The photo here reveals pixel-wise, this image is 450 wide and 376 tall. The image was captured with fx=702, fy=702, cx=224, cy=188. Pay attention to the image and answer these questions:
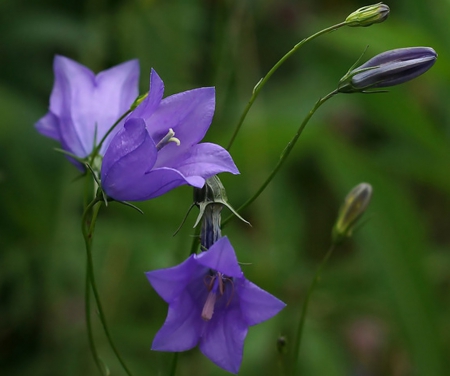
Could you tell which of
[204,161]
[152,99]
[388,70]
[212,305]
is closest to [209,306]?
[212,305]

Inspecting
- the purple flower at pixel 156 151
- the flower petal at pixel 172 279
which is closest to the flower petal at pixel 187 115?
the purple flower at pixel 156 151

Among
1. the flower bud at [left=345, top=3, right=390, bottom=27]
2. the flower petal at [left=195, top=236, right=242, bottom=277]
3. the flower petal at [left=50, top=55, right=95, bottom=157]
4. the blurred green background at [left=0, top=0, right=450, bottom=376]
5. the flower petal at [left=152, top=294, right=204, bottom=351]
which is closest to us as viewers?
the flower petal at [left=195, top=236, right=242, bottom=277]

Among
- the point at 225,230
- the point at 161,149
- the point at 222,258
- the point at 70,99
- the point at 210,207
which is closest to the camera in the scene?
the point at 222,258

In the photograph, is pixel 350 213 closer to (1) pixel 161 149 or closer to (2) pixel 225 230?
(1) pixel 161 149

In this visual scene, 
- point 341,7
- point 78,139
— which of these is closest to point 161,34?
point 78,139

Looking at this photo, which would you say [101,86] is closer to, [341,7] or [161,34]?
[161,34]

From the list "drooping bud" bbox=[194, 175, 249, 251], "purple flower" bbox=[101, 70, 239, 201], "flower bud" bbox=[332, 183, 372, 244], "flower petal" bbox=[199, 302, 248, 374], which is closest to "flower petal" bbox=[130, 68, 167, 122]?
"purple flower" bbox=[101, 70, 239, 201]

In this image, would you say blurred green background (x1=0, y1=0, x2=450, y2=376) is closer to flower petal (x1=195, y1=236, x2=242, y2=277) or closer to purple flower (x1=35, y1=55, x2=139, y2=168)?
purple flower (x1=35, y1=55, x2=139, y2=168)
